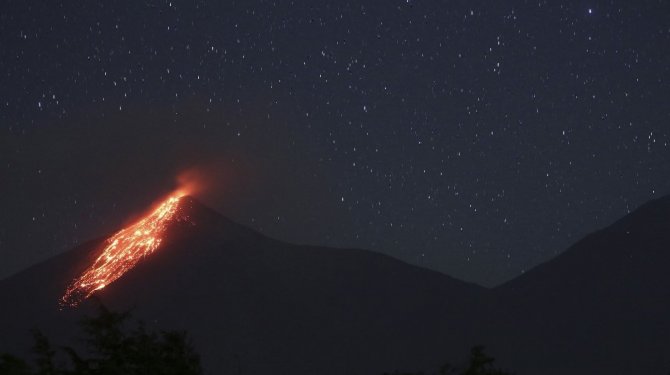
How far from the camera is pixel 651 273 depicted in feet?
609

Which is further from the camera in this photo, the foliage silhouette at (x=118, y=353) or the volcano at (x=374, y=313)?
the volcano at (x=374, y=313)

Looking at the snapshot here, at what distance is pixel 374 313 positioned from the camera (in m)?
184

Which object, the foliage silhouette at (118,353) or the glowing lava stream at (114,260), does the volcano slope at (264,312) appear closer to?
the glowing lava stream at (114,260)

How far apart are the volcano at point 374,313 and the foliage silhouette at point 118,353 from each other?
404 feet

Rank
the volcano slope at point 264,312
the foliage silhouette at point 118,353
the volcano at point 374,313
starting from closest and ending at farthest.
Answer: the foliage silhouette at point 118,353 < the volcano at point 374,313 < the volcano slope at point 264,312

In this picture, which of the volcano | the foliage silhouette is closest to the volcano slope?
the volcano

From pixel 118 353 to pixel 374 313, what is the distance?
177 m

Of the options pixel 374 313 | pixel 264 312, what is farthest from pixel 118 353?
pixel 374 313

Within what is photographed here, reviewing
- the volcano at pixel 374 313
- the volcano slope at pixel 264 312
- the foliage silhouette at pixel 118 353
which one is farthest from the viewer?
the volcano slope at pixel 264 312

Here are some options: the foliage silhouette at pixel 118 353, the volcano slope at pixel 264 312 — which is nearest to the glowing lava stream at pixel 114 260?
the volcano slope at pixel 264 312

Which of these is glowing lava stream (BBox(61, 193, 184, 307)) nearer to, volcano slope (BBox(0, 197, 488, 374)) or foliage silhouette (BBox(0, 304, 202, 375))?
volcano slope (BBox(0, 197, 488, 374))

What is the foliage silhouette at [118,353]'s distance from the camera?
8.45 m

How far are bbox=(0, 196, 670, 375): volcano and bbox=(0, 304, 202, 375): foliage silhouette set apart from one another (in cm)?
12316

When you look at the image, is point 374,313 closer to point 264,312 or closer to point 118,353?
point 264,312
